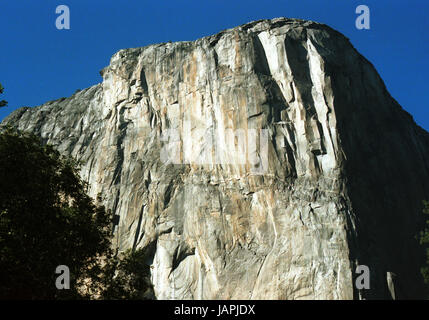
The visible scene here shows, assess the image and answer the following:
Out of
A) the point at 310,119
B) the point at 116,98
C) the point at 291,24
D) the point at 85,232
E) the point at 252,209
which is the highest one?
the point at 291,24

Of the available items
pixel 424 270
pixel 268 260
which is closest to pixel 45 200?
pixel 268 260

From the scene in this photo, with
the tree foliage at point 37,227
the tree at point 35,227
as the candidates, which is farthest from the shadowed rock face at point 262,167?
the tree at point 35,227

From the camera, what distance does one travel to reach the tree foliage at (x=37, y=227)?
1892cm

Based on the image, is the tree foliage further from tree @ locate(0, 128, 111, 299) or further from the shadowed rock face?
the shadowed rock face

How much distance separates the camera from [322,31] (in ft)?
165

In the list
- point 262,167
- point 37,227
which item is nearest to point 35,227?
point 37,227

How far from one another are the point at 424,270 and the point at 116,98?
31.6m

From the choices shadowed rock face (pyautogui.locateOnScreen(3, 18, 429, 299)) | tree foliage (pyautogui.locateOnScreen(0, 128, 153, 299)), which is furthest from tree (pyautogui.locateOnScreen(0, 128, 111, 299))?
shadowed rock face (pyautogui.locateOnScreen(3, 18, 429, 299))

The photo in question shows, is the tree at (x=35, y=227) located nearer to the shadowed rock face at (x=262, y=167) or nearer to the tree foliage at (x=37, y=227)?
the tree foliage at (x=37, y=227)

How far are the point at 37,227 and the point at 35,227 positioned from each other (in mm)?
82

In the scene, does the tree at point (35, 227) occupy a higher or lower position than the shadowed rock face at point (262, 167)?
lower

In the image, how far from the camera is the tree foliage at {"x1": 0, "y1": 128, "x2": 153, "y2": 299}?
1892 cm
